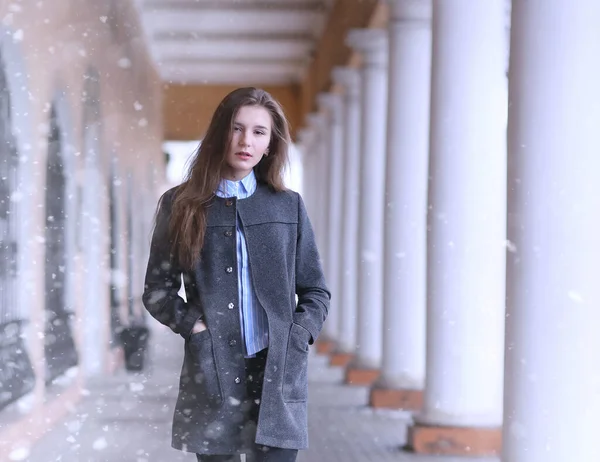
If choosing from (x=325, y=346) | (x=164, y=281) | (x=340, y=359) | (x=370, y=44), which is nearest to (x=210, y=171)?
(x=164, y=281)

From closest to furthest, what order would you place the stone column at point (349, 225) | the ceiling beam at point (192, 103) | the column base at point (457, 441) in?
the column base at point (457, 441)
the stone column at point (349, 225)
the ceiling beam at point (192, 103)

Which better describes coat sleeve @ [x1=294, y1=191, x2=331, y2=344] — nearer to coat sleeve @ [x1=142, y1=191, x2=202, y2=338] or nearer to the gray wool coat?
the gray wool coat

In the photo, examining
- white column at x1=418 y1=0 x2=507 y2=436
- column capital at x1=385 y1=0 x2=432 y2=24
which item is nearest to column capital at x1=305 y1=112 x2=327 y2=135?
column capital at x1=385 y1=0 x2=432 y2=24

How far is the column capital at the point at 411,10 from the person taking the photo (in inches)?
361

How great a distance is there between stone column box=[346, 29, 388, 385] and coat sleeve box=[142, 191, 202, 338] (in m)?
8.62

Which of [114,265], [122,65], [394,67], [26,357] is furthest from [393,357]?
[122,65]

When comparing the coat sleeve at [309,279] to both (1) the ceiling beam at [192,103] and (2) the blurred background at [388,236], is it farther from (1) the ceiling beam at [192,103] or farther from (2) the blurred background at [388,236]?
(1) the ceiling beam at [192,103]

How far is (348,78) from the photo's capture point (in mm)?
14227

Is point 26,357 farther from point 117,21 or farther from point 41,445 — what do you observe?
point 117,21

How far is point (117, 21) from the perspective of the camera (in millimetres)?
13297

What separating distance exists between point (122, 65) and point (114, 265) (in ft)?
7.52

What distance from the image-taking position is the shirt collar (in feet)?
9.63

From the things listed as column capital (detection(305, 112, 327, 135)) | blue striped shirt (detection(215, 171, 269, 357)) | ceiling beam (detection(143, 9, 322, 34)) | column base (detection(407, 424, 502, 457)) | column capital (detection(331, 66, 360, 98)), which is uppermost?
ceiling beam (detection(143, 9, 322, 34))

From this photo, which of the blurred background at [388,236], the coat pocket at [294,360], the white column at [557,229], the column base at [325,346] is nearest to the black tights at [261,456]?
the coat pocket at [294,360]
